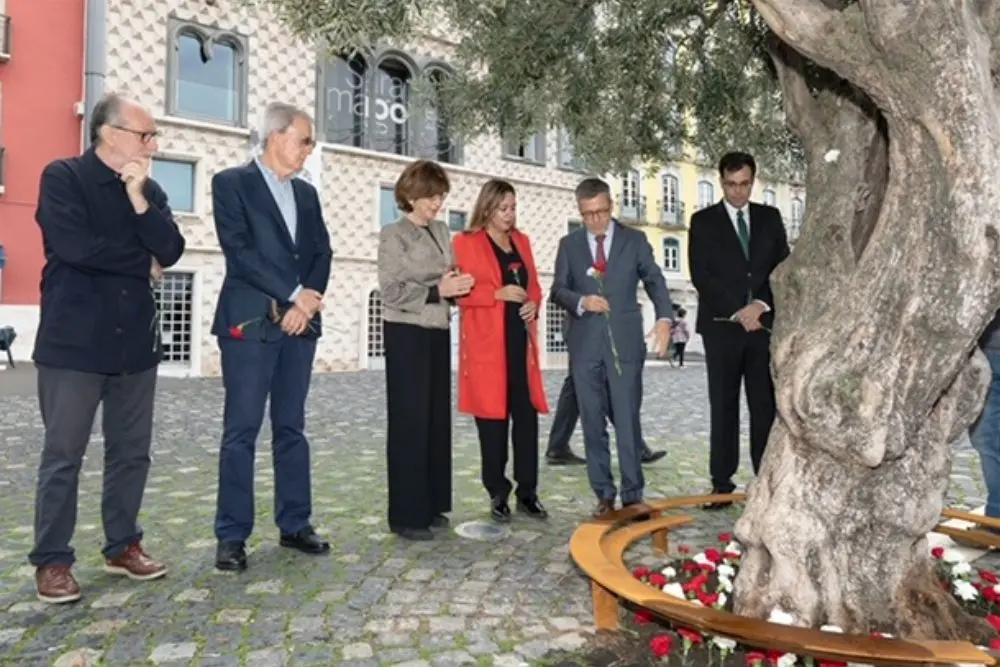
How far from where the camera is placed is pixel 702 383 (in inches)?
780

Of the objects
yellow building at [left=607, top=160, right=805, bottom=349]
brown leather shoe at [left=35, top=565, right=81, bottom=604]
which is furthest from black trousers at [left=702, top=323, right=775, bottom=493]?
yellow building at [left=607, top=160, right=805, bottom=349]

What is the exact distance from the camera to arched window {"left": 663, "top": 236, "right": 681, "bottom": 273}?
40719mm

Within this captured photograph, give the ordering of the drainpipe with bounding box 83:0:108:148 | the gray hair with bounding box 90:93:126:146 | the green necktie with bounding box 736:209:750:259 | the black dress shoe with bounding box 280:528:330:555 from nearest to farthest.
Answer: the gray hair with bounding box 90:93:126:146, the black dress shoe with bounding box 280:528:330:555, the green necktie with bounding box 736:209:750:259, the drainpipe with bounding box 83:0:108:148

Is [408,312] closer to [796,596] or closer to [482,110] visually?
[796,596]

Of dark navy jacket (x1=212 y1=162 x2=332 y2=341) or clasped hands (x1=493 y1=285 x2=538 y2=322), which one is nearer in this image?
dark navy jacket (x1=212 y1=162 x2=332 y2=341)

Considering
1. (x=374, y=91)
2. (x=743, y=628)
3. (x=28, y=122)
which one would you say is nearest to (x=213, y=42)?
(x=374, y=91)

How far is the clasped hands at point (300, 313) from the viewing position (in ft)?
14.1

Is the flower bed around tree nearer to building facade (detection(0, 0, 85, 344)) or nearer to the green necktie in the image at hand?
the green necktie

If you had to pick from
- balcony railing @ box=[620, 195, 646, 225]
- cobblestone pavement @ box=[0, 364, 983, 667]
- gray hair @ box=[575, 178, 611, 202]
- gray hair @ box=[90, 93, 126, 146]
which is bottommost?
cobblestone pavement @ box=[0, 364, 983, 667]

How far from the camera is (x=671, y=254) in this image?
4106 centimetres

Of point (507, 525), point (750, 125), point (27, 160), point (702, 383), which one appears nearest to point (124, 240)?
point (507, 525)

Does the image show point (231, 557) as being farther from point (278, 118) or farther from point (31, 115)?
point (31, 115)

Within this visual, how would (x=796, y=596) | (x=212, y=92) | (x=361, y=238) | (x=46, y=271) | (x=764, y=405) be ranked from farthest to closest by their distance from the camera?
(x=361, y=238) → (x=212, y=92) → (x=764, y=405) → (x=46, y=271) → (x=796, y=596)

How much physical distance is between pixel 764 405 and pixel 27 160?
68.4 feet
